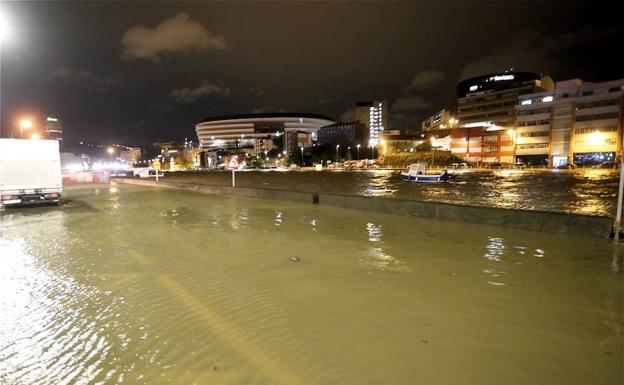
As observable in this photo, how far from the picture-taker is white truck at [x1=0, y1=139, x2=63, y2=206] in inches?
615

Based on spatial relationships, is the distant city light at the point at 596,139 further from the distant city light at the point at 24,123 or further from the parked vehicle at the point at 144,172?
the distant city light at the point at 24,123

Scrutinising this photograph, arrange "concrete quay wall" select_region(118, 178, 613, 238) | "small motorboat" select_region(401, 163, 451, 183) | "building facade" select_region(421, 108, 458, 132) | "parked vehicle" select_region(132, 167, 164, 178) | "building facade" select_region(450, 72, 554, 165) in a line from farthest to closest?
"building facade" select_region(421, 108, 458, 132) < "building facade" select_region(450, 72, 554, 165) < "parked vehicle" select_region(132, 167, 164, 178) < "small motorboat" select_region(401, 163, 451, 183) < "concrete quay wall" select_region(118, 178, 613, 238)

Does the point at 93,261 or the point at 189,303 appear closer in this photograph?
the point at 189,303

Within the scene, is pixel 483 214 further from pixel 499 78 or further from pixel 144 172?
pixel 499 78

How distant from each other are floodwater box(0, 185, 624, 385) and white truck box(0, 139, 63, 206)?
28.6 feet

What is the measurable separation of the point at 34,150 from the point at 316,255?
15.9 m

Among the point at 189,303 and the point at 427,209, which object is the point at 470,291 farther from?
the point at 427,209

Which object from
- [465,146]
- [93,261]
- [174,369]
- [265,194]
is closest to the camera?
[174,369]

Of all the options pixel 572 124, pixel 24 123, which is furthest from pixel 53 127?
pixel 572 124

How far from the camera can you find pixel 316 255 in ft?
24.5

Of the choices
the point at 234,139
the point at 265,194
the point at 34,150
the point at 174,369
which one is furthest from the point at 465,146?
the point at 234,139

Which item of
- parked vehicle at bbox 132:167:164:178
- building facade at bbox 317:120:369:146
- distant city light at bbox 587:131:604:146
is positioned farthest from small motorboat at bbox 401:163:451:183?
building facade at bbox 317:120:369:146

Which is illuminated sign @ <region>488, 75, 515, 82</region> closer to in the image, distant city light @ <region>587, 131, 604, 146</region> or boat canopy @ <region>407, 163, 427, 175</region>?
distant city light @ <region>587, 131, 604, 146</region>

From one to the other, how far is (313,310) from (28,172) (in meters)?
17.3
